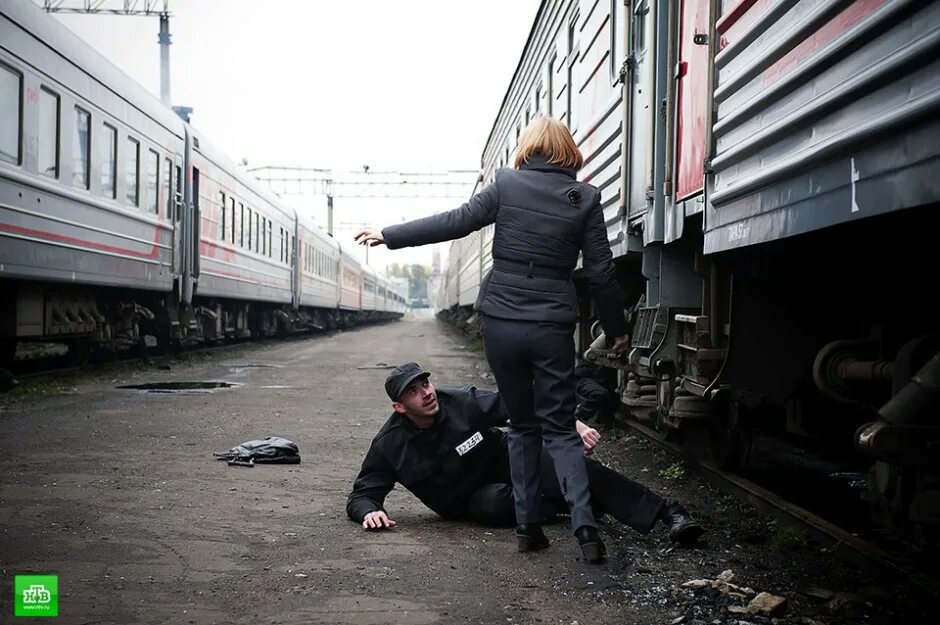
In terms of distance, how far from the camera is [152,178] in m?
12.9

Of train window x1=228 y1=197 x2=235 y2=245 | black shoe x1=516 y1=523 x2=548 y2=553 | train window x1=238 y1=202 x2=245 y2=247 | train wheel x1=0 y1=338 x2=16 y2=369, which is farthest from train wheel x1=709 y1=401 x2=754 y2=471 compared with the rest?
train window x1=238 y1=202 x2=245 y2=247

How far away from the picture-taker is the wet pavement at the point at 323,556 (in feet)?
10.5

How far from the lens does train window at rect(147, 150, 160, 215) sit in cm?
1270

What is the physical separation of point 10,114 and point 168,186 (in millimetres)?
5058

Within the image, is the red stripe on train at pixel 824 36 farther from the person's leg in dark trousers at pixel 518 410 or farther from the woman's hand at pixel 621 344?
the person's leg in dark trousers at pixel 518 410

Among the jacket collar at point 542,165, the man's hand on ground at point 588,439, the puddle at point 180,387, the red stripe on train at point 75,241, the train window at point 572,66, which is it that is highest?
the train window at point 572,66

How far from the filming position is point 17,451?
632 centimetres

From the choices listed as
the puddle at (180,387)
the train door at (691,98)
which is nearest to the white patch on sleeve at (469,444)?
the train door at (691,98)

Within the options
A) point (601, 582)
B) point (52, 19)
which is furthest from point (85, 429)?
point (601, 582)

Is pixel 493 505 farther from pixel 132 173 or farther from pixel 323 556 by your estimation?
pixel 132 173

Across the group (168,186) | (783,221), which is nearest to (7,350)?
(168,186)

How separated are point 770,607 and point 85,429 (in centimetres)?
576

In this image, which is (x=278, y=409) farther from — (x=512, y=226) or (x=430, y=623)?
(x=430, y=623)

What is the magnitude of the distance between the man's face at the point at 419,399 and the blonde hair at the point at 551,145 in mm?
1040
